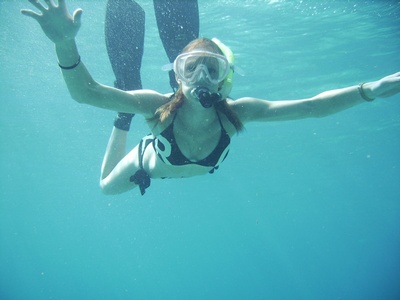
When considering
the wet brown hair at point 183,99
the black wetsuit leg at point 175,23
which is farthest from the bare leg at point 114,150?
the wet brown hair at point 183,99

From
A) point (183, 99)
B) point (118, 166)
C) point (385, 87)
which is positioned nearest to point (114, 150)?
point (118, 166)

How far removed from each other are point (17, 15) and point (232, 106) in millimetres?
12765

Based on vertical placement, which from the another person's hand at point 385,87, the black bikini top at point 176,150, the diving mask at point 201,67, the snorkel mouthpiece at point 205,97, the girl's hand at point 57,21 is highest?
the girl's hand at point 57,21

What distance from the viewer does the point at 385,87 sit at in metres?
4.33

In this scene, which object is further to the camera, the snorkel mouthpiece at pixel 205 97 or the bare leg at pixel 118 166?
the bare leg at pixel 118 166

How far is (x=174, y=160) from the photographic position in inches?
203

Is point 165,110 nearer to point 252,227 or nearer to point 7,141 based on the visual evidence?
point 7,141

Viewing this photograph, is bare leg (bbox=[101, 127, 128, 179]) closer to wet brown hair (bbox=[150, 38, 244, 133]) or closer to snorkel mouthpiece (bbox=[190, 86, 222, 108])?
wet brown hair (bbox=[150, 38, 244, 133])

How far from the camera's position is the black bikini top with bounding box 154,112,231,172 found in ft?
16.0

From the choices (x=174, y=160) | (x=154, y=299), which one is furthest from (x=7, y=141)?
(x=154, y=299)

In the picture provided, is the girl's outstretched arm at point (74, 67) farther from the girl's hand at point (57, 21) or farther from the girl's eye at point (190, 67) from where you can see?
the girl's eye at point (190, 67)

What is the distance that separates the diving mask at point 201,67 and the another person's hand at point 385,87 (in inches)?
79.0

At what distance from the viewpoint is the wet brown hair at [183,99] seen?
4.30 metres

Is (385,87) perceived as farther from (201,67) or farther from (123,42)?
(123,42)
